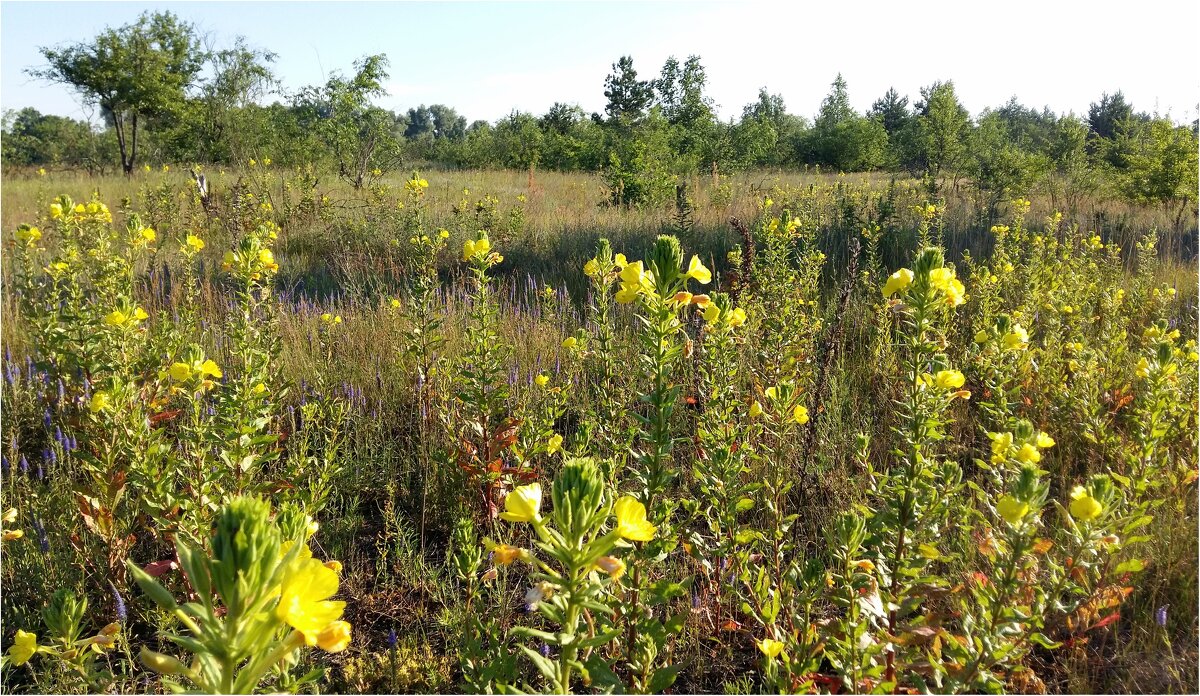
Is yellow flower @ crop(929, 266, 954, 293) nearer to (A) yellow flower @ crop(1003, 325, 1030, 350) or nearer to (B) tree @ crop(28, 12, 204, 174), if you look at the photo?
(A) yellow flower @ crop(1003, 325, 1030, 350)

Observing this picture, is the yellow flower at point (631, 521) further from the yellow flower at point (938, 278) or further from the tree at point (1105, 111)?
the tree at point (1105, 111)

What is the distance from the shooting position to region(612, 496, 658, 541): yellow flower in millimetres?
1083

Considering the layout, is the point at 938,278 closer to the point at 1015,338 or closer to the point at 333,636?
the point at 1015,338

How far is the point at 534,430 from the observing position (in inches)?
97.4

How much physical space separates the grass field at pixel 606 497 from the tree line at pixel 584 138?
21.5 ft

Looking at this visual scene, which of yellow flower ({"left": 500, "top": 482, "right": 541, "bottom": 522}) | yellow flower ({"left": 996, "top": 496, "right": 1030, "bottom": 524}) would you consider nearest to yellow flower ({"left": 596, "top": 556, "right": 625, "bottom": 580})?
yellow flower ({"left": 500, "top": 482, "right": 541, "bottom": 522})

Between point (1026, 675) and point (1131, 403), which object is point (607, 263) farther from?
point (1131, 403)

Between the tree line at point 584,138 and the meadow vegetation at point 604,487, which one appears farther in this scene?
the tree line at point 584,138

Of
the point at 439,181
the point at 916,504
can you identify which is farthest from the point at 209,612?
the point at 439,181

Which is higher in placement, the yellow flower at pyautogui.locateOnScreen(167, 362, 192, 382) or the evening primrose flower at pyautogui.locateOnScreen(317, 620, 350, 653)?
the yellow flower at pyautogui.locateOnScreen(167, 362, 192, 382)

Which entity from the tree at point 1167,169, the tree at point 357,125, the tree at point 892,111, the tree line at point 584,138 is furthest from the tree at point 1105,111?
the tree at point 357,125

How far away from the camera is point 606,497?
60.6 inches

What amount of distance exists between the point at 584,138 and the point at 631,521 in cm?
2502

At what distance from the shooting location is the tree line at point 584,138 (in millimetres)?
10266
